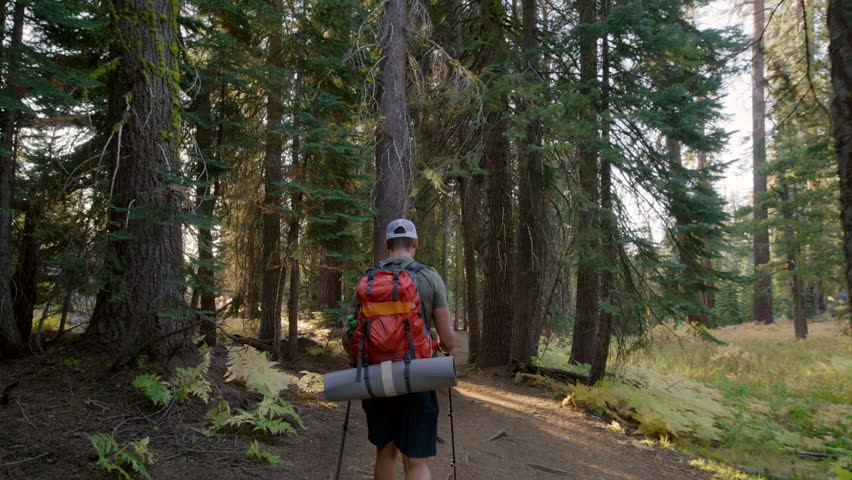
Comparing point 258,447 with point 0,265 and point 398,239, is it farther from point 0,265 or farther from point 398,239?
point 0,265

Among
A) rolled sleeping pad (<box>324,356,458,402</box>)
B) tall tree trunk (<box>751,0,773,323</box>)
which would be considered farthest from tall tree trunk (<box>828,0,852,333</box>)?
tall tree trunk (<box>751,0,773,323</box>)

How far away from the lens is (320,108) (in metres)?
7.79

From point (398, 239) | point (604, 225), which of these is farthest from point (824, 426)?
point (398, 239)

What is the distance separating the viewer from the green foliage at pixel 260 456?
417 centimetres

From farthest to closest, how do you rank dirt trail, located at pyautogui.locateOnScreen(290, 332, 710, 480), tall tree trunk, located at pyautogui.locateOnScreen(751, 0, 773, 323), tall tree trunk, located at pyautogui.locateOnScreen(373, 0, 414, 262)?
tall tree trunk, located at pyautogui.locateOnScreen(751, 0, 773, 323) → tall tree trunk, located at pyautogui.locateOnScreen(373, 0, 414, 262) → dirt trail, located at pyautogui.locateOnScreen(290, 332, 710, 480)

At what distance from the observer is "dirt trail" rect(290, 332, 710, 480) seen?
15.9ft

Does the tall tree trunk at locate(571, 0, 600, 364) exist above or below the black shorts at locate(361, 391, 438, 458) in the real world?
above

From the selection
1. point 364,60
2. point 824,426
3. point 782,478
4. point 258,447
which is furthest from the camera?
point 364,60

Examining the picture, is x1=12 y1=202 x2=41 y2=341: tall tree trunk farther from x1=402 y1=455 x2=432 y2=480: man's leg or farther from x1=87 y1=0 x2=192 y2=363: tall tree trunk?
x1=402 y1=455 x2=432 y2=480: man's leg

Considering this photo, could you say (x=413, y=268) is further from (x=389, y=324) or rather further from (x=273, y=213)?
(x=273, y=213)

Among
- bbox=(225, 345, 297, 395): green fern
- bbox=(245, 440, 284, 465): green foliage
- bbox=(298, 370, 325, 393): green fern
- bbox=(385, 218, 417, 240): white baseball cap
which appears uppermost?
bbox=(385, 218, 417, 240): white baseball cap

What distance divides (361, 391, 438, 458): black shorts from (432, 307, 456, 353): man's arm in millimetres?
346

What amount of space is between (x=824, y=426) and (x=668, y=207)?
430 centimetres

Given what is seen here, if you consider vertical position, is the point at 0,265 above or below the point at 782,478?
above
